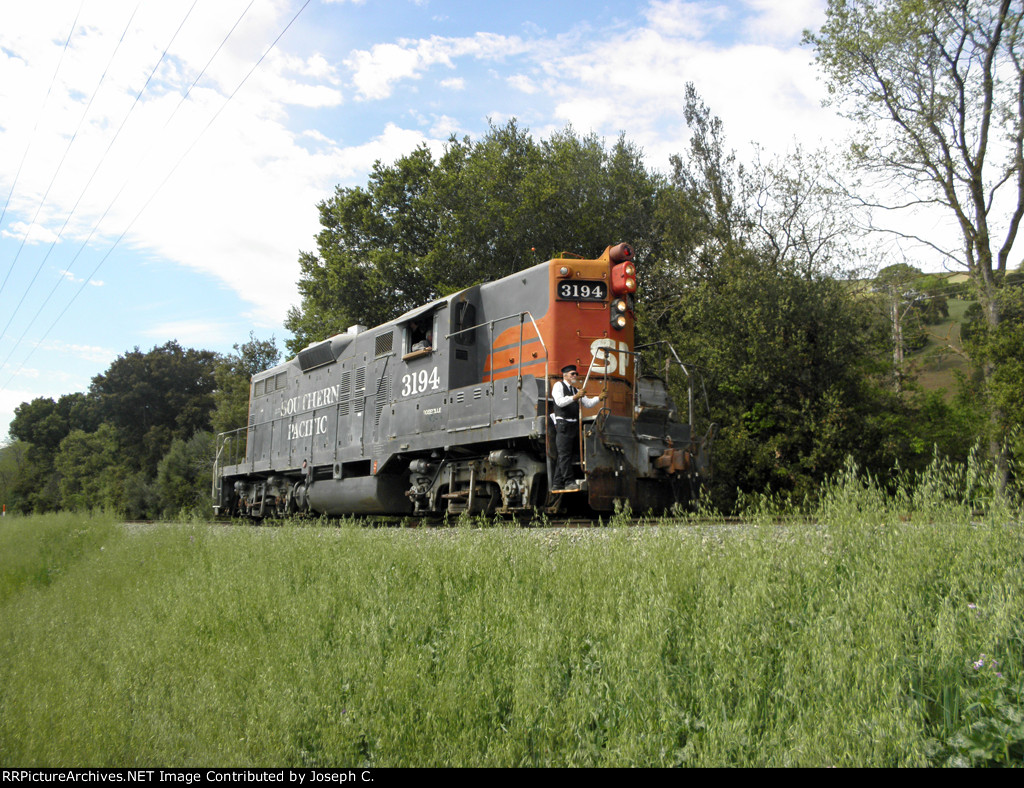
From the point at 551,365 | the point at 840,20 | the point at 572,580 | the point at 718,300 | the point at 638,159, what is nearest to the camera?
the point at 572,580

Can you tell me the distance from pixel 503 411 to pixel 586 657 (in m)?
4.93

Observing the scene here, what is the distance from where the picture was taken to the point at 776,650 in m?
3.22

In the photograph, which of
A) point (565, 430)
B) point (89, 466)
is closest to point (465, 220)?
point (565, 430)

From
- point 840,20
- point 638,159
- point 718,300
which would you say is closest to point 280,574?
point 718,300

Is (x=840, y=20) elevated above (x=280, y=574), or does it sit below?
above

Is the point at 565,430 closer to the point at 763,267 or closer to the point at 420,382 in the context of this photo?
the point at 420,382

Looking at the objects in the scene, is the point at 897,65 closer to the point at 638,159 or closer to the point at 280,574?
the point at 638,159

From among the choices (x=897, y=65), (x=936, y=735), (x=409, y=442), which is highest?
(x=897, y=65)

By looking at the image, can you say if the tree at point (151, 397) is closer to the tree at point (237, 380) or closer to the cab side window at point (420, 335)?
the tree at point (237, 380)

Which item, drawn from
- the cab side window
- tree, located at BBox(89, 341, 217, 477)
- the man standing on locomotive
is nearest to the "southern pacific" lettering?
the cab side window

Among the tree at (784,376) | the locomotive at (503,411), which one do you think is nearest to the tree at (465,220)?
the tree at (784,376)

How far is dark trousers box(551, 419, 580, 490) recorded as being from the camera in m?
7.49

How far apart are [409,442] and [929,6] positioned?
1588 cm

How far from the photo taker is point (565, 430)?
7570 millimetres
